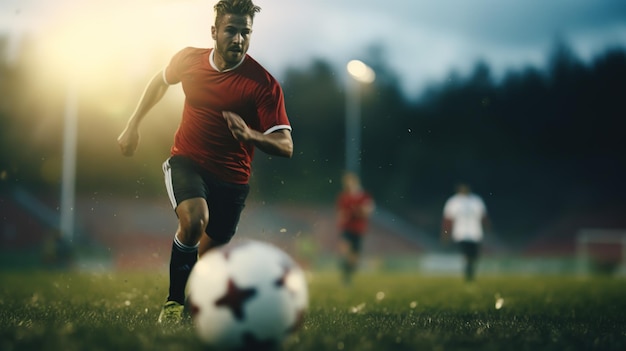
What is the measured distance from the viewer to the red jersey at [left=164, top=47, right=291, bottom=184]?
570 cm

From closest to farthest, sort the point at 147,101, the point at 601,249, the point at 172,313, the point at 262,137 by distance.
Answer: the point at 262,137, the point at 172,313, the point at 147,101, the point at 601,249

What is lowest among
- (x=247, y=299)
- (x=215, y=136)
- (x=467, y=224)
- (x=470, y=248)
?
(x=247, y=299)

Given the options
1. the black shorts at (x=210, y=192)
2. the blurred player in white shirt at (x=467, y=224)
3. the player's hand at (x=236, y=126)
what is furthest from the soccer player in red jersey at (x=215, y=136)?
the blurred player in white shirt at (x=467, y=224)

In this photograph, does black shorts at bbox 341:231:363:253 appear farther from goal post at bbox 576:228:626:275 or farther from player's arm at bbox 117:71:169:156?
goal post at bbox 576:228:626:275

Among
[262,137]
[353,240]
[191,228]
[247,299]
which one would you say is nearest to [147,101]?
[191,228]

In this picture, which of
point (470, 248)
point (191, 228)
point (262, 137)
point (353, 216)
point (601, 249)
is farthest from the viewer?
point (601, 249)

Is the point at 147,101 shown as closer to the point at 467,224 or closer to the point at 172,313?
the point at 172,313

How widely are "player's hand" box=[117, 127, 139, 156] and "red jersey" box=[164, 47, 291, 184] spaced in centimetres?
41

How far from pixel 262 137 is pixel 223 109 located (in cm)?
85

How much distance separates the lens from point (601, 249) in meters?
36.6

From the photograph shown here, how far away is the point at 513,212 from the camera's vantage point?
4212cm

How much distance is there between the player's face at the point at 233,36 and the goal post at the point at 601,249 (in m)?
26.3

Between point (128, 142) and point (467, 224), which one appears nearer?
point (128, 142)

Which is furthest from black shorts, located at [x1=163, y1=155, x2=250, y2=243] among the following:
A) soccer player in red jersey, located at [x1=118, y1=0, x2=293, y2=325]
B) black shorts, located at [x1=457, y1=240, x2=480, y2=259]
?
black shorts, located at [x1=457, y1=240, x2=480, y2=259]
